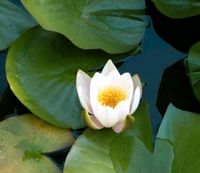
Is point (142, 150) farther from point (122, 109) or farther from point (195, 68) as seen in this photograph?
point (195, 68)

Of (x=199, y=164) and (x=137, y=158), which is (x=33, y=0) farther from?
(x=199, y=164)

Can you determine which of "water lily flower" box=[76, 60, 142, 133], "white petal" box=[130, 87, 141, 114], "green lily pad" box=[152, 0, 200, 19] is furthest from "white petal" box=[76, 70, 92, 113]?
"green lily pad" box=[152, 0, 200, 19]

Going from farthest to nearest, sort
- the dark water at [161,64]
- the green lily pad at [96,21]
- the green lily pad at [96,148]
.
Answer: the dark water at [161,64], the green lily pad at [96,21], the green lily pad at [96,148]

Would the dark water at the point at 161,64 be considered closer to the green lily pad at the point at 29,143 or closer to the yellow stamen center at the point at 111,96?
the green lily pad at the point at 29,143

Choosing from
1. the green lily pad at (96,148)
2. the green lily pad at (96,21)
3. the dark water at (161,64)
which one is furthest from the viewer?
the dark water at (161,64)

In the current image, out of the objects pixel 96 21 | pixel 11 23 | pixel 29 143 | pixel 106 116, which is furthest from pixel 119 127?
pixel 11 23

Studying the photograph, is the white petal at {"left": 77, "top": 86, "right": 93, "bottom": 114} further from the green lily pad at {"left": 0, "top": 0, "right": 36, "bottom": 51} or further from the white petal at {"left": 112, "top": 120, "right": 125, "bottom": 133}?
the green lily pad at {"left": 0, "top": 0, "right": 36, "bottom": 51}

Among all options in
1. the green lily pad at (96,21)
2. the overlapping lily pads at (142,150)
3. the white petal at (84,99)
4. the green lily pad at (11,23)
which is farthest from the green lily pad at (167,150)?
the green lily pad at (11,23)
